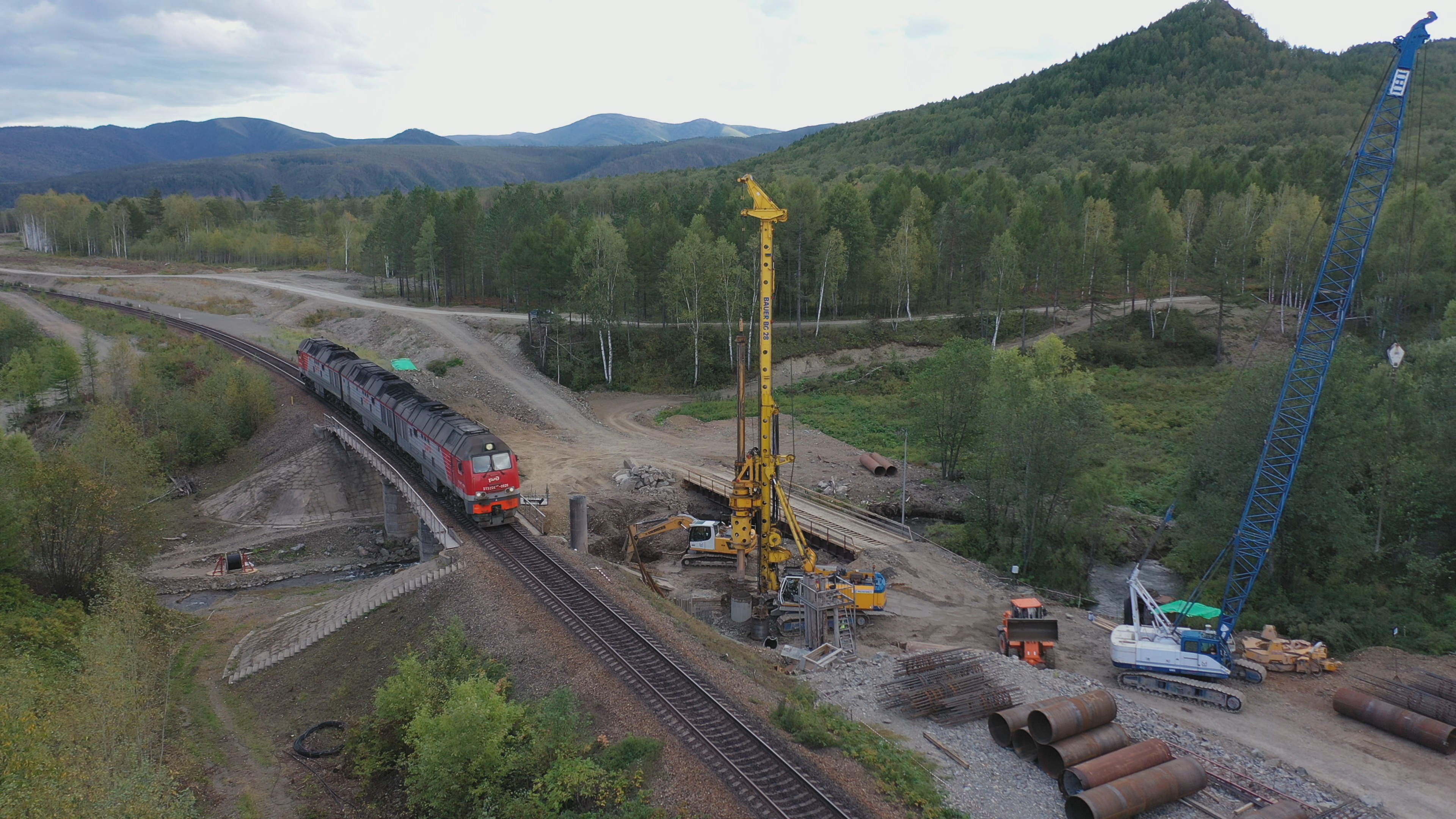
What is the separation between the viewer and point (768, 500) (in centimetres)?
3008

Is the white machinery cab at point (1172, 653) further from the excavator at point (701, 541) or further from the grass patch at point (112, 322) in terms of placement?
the grass patch at point (112, 322)

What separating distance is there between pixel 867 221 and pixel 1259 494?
47.0m

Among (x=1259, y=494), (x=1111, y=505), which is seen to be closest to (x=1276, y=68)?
(x=1111, y=505)

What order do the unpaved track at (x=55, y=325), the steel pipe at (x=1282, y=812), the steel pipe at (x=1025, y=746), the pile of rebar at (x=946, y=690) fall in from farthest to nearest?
1. the unpaved track at (x=55, y=325)
2. the pile of rebar at (x=946, y=690)
3. the steel pipe at (x=1025, y=746)
4. the steel pipe at (x=1282, y=812)

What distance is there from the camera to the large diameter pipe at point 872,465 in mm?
46531

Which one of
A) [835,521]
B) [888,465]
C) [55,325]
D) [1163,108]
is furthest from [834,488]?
[1163,108]

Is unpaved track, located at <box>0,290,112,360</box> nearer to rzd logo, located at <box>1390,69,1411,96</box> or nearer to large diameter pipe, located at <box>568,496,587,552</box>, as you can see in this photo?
large diameter pipe, located at <box>568,496,587,552</box>

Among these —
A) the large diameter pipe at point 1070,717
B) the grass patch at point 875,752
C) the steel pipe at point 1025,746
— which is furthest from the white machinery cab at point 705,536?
the large diameter pipe at point 1070,717

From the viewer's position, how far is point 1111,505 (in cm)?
4203

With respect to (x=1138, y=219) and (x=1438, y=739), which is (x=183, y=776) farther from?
A: (x=1138, y=219)

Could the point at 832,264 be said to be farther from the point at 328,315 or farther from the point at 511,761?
the point at 511,761

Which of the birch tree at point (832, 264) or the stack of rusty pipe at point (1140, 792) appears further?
the birch tree at point (832, 264)

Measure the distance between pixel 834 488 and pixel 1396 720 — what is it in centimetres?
2622

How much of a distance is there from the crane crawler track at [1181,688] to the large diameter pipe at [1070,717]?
543 cm
